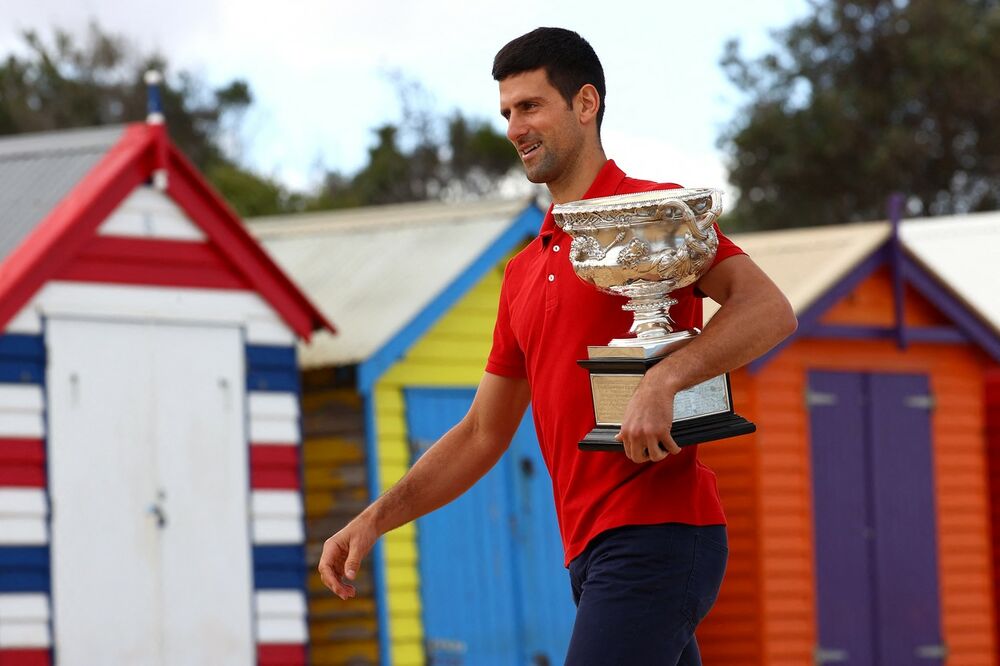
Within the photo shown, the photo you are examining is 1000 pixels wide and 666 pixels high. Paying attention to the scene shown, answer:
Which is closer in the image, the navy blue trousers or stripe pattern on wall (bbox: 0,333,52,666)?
the navy blue trousers

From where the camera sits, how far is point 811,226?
112ft

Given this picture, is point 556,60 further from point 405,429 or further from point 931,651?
point 931,651

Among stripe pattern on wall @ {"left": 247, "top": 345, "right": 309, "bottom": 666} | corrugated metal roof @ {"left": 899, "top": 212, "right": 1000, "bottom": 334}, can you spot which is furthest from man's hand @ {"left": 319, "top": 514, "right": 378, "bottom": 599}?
corrugated metal roof @ {"left": 899, "top": 212, "right": 1000, "bottom": 334}

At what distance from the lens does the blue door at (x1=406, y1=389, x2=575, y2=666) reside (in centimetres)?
1305

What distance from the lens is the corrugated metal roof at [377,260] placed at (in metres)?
13.0

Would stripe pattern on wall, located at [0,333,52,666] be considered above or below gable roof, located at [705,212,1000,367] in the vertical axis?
below

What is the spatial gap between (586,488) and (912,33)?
30987mm

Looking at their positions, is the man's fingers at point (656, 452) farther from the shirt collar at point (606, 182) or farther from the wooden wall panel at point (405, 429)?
the wooden wall panel at point (405, 429)

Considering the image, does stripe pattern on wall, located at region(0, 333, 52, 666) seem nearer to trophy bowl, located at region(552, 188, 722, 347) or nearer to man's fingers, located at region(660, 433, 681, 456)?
trophy bowl, located at region(552, 188, 722, 347)

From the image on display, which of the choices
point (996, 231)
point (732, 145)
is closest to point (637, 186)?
point (996, 231)

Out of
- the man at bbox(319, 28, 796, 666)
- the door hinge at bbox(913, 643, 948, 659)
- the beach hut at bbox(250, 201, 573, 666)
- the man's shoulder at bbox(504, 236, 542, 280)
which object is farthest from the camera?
the door hinge at bbox(913, 643, 948, 659)

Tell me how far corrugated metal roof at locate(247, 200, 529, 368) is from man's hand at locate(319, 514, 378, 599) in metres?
8.52

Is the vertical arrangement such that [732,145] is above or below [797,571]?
above

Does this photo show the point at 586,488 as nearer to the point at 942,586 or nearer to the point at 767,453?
the point at 767,453
